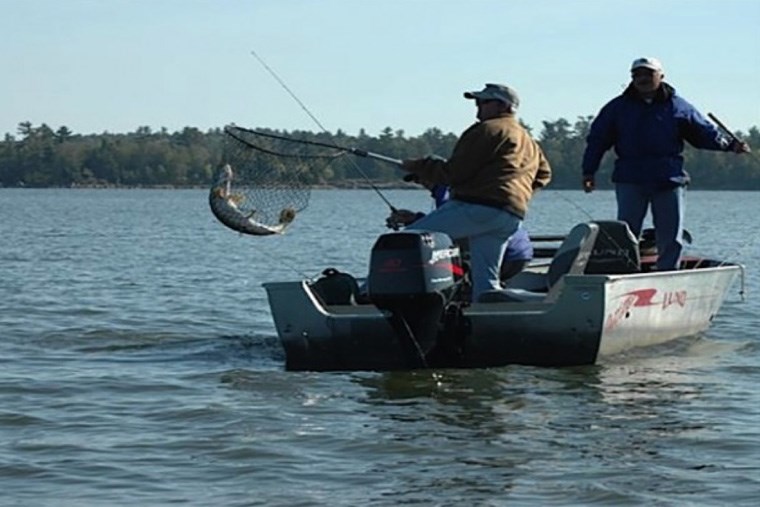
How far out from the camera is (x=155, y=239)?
38594 millimetres

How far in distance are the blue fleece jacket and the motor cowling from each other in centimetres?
264

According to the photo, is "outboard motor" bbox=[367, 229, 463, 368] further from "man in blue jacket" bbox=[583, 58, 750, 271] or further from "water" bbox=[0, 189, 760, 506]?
"man in blue jacket" bbox=[583, 58, 750, 271]

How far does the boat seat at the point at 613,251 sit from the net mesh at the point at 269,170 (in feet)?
6.19

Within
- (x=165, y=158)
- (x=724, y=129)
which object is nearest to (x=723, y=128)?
(x=724, y=129)

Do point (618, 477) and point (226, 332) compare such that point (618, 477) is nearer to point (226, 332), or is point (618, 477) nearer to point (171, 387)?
point (171, 387)

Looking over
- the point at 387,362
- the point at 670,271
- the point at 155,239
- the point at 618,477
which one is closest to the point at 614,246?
the point at 670,271

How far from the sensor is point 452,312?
11.4 m

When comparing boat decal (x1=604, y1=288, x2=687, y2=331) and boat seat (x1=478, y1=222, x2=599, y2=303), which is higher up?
boat seat (x1=478, y1=222, x2=599, y2=303)

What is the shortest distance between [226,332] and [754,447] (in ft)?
23.1

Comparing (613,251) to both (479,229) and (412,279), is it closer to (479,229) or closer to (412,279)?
(479,229)

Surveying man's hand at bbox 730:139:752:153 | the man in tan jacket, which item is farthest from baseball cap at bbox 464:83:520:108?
man's hand at bbox 730:139:752:153

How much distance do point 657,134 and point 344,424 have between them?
13.1 feet

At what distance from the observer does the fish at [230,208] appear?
518 inches

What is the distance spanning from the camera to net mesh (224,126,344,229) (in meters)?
13.1
